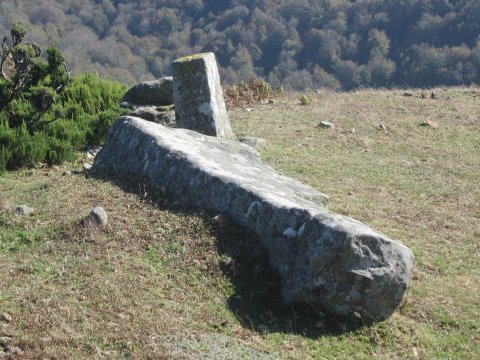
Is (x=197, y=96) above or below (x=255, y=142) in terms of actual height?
above

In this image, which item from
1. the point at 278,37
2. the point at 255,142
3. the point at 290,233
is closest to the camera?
the point at 290,233

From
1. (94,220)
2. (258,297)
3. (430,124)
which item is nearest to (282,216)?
(258,297)

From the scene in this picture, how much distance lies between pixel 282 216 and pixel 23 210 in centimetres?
324

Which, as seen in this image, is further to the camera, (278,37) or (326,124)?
(278,37)

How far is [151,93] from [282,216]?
8.03 m

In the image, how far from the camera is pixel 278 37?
58688mm

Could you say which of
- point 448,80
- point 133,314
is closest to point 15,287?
point 133,314

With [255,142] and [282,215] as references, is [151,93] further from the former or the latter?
[282,215]

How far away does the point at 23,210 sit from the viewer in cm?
768

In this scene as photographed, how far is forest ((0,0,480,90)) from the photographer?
45.5 meters

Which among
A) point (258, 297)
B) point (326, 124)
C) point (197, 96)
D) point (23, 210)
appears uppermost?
point (197, 96)

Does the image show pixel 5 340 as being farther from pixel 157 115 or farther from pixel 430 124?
pixel 430 124

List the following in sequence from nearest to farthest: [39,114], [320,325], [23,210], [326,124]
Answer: [320,325] → [23,210] → [39,114] → [326,124]

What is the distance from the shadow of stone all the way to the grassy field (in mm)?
13
